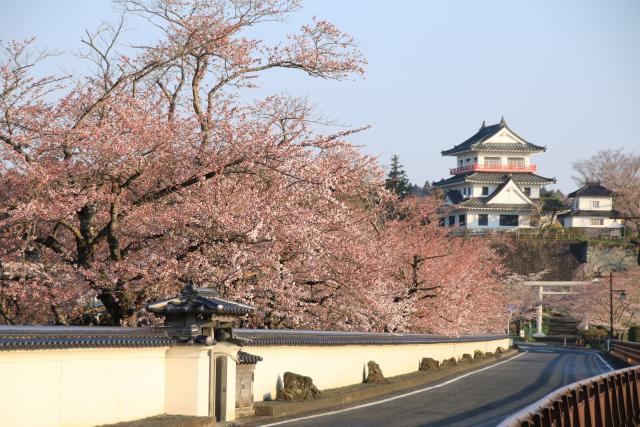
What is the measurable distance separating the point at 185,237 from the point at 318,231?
2.87 meters

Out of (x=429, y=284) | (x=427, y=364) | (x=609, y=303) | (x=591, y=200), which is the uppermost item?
(x=591, y=200)

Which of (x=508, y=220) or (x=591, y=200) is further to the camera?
(x=591, y=200)

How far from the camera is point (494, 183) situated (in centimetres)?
12119

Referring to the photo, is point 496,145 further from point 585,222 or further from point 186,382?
point 186,382

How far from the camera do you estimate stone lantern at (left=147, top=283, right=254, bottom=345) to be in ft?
47.5

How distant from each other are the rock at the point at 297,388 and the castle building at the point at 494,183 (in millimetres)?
97749

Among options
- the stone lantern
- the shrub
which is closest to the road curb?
the stone lantern

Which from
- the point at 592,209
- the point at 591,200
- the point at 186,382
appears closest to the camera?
the point at 186,382

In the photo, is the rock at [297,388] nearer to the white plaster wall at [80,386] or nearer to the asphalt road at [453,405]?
the asphalt road at [453,405]

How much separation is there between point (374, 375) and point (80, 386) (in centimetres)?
1244

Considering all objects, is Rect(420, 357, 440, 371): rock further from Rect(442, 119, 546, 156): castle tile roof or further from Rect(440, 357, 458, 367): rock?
Rect(442, 119, 546, 156): castle tile roof

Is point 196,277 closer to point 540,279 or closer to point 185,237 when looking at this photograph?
point 185,237

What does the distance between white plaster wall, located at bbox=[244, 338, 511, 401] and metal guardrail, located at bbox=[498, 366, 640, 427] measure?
251 inches

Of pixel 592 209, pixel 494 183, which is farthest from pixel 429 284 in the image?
pixel 592 209
